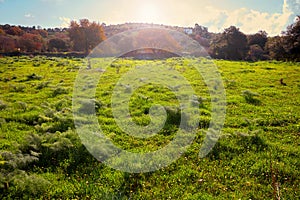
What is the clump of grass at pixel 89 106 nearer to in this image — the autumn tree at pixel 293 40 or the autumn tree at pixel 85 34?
the autumn tree at pixel 293 40

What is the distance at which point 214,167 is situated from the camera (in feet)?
26.9

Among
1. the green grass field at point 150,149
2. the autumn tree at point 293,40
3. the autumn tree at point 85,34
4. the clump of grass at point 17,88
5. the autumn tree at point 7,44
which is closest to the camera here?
the green grass field at point 150,149

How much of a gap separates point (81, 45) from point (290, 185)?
69785 mm

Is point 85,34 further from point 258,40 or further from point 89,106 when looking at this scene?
point 89,106

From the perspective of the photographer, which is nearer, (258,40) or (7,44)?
(7,44)

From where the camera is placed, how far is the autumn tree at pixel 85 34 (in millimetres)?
68688

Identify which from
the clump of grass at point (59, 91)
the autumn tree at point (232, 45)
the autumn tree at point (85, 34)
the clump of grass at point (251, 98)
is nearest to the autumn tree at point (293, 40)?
the autumn tree at point (232, 45)

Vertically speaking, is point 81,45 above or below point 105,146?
above

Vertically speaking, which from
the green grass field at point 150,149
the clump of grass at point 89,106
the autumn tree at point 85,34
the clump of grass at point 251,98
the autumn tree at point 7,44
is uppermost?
the autumn tree at point 85,34

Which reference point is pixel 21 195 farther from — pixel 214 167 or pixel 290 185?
pixel 290 185

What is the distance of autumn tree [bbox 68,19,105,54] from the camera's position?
68688 mm

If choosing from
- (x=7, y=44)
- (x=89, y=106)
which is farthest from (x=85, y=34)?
(x=89, y=106)

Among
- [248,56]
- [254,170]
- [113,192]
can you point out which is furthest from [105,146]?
[248,56]

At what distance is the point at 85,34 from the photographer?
68.4 meters
